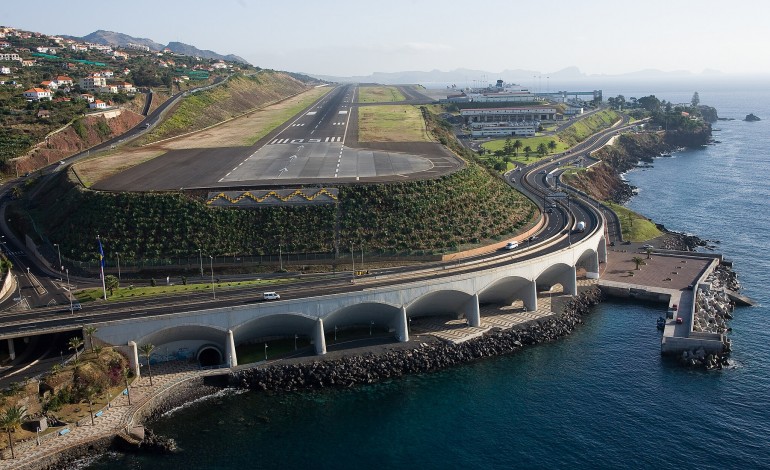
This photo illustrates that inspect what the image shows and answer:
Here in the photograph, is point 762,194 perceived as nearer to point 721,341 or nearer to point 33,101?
point 721,341

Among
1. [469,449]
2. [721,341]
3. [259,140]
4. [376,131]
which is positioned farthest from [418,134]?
[469,449]

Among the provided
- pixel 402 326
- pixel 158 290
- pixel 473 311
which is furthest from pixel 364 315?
pixel 158 290

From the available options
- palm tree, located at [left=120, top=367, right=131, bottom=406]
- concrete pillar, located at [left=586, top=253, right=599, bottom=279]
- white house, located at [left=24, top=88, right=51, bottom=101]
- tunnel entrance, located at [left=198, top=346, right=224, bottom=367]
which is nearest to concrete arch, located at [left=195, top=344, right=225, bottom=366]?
tunnel entrance, located at [left=198, top=346, right=224, bottom=367]

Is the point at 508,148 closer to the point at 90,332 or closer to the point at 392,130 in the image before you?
the point at 392,130

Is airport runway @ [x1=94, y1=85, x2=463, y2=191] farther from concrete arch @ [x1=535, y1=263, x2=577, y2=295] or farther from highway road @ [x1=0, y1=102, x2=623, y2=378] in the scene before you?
concrete arch @ [x1=535, y1=263, x2=577, y2=295]

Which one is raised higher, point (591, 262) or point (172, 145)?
point (172, 145)
